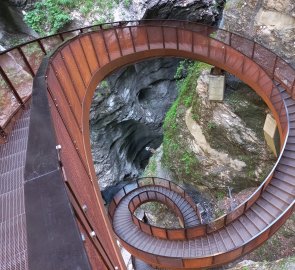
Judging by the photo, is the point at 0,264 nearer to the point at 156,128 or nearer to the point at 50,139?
the point at 50,139

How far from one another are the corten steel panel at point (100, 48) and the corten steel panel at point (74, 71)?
245cm

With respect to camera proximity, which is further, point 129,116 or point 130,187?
point 129,116

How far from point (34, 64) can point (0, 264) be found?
6573 mm

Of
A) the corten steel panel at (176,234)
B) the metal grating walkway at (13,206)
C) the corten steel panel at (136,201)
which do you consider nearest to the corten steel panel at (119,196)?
the corten steel panel at (136,201)

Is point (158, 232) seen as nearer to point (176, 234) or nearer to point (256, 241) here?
point (176, 234)

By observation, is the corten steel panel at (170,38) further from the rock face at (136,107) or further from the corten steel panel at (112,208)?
the corten steel panel at (112,208)

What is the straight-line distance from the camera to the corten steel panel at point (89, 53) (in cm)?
1043

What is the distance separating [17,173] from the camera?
4.87 meters

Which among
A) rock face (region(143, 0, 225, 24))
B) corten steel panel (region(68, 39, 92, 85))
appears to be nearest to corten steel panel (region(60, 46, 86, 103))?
corten steel panel (region(68, 39, 92, 85))

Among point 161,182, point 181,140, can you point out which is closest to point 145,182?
point 161,182

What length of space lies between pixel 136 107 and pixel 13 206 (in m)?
18.4

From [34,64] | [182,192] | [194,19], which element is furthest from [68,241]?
[194,19]

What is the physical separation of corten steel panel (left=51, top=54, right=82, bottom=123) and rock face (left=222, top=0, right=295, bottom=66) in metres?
9.93

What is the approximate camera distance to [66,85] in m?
7.89
